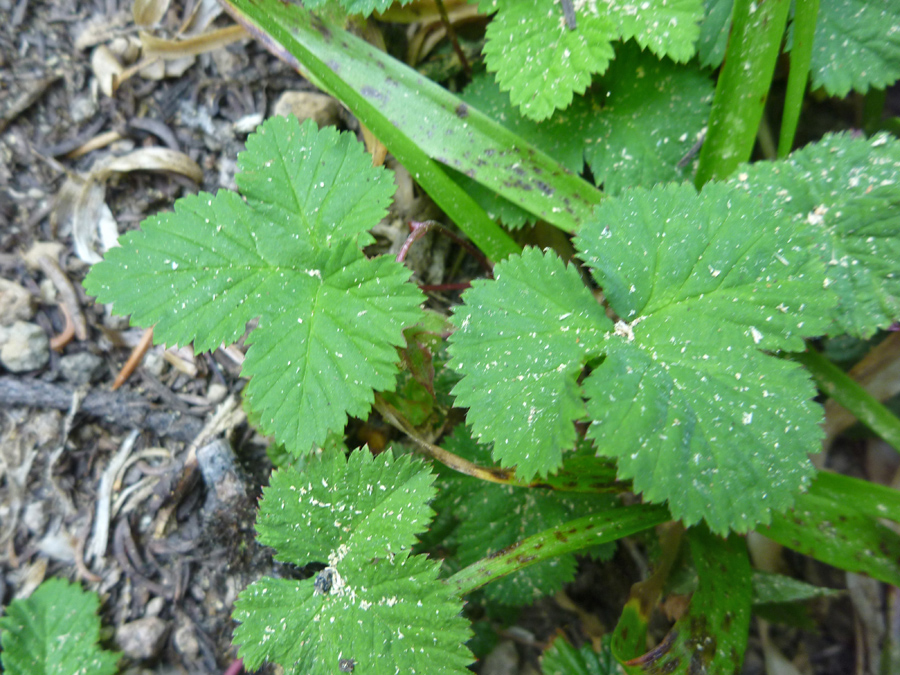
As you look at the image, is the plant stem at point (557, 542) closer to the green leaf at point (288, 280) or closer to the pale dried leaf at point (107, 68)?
the green leaf at point (288, 280)

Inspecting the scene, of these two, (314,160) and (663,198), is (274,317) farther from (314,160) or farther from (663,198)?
(663,198)

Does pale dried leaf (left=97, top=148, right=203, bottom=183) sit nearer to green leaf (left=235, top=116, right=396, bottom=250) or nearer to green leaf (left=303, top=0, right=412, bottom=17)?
green leaf (left=235, top=116, right=396, bottom=250)

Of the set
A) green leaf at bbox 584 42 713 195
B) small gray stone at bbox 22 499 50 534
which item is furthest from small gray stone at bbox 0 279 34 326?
green leaf at bbox 584 42 713 195

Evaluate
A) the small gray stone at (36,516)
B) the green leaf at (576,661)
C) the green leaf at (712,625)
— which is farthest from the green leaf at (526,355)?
the small gray stone at (36,516)

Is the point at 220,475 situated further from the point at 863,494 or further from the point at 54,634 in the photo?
the point at 863,494

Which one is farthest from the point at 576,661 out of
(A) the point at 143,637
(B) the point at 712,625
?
(A) the point at 143,637

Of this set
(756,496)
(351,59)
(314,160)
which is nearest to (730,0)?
(351,59)

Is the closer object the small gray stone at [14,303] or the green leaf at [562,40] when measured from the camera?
the green leaf at [562,40]
